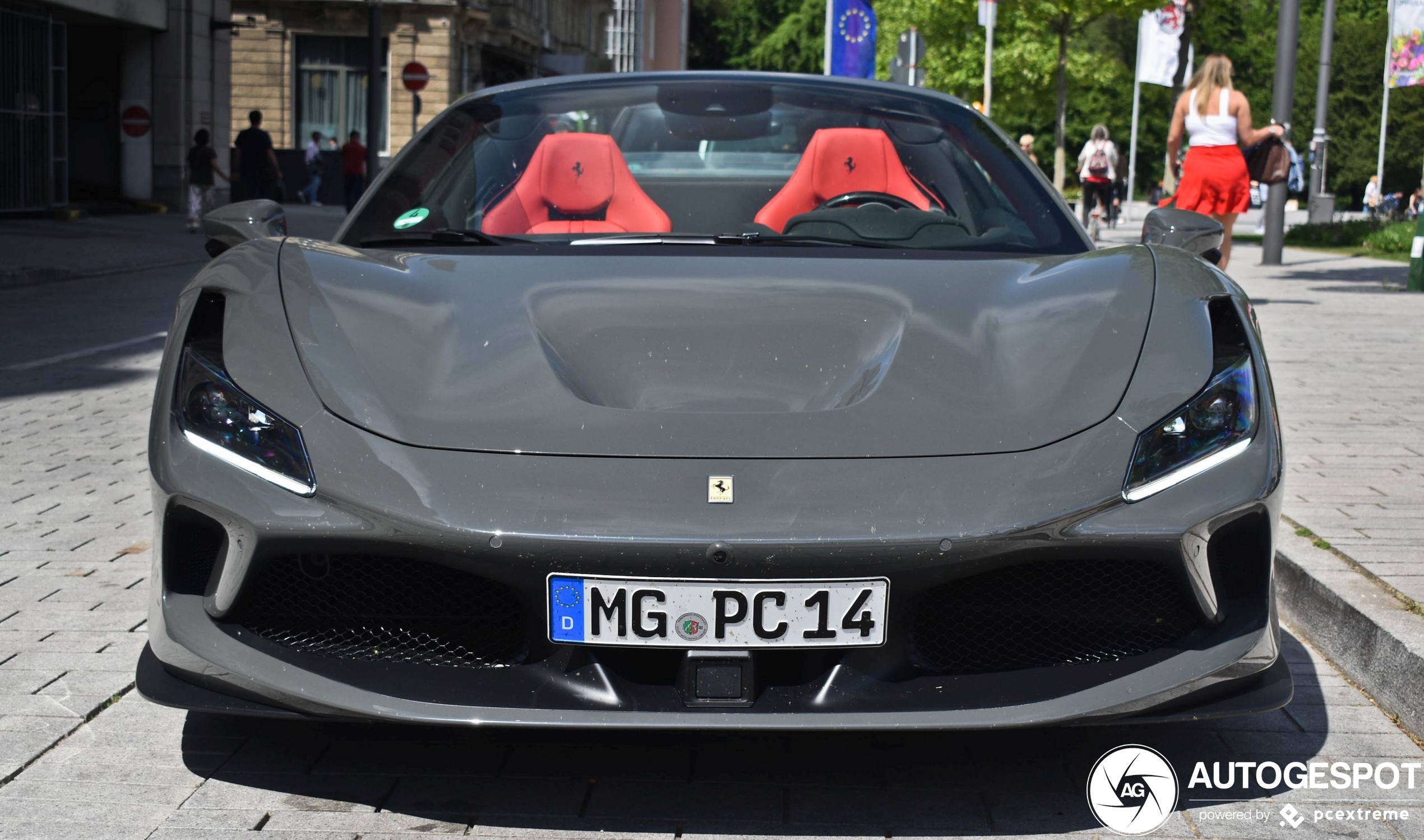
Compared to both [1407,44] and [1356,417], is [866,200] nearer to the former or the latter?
[1356,417]

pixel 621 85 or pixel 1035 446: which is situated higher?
pixel 621 85

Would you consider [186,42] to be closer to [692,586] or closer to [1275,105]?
[1275,105]

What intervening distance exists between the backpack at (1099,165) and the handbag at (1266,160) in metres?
12.3

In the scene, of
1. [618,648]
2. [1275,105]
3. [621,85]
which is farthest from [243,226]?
[1275,105]

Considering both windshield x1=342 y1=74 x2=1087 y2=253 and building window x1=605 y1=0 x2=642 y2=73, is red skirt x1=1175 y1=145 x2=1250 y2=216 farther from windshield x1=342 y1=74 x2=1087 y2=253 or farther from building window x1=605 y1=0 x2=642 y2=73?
building window x1=605 y1=0 x2=642 y2=73

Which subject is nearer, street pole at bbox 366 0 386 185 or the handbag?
the handbag

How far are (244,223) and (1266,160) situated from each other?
8.36 m

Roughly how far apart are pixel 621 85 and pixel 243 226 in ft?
3.49

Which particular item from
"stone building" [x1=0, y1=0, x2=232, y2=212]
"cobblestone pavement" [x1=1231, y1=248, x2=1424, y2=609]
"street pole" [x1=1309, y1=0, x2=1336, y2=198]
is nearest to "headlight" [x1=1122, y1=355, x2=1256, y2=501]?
"cobblestone pavement" [x1=1231, y1=248, x2=1424, y2=609]

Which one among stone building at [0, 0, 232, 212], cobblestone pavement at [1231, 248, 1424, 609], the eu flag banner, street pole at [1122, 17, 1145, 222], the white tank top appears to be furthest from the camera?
street pole at [1122, 17, 1145, 222]

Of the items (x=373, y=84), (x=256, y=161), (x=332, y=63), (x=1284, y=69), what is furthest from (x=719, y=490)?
(x=332, y=63)

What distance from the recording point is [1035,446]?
245 cm

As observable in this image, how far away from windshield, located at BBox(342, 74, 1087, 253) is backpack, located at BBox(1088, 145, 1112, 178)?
63.6ft

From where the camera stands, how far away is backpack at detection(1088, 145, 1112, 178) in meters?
22.6
